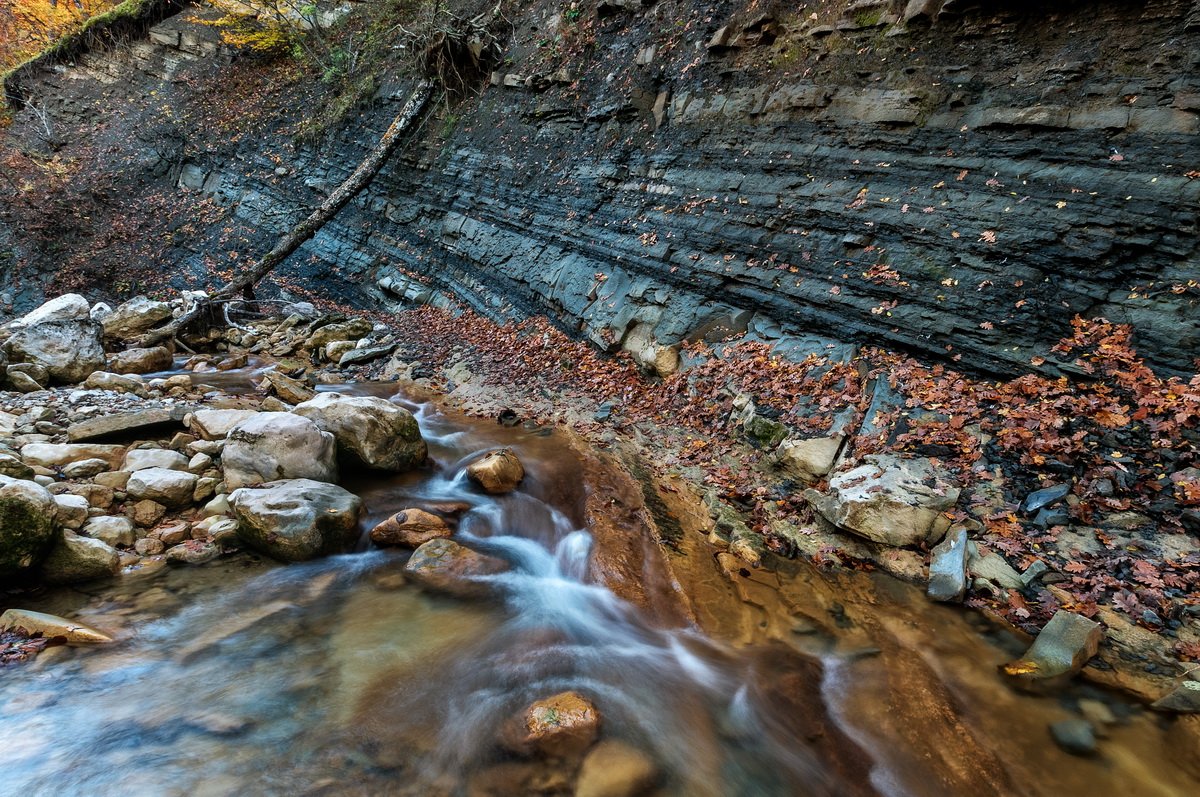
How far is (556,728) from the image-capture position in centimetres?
314

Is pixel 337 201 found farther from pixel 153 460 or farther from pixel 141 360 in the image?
pixel 153 460

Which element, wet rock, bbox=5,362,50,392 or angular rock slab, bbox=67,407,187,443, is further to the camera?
wet rock, bbox=5,362,50,392

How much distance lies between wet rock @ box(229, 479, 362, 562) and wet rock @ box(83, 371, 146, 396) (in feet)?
14.4

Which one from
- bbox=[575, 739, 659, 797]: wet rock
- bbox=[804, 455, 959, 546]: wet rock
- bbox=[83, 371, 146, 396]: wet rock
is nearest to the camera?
bbox=[575, 739, 659, 797]: wet rock

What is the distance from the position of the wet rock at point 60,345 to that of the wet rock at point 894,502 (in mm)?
10383

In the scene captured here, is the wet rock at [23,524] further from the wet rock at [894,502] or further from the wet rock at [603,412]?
the wet rock at [894,502]

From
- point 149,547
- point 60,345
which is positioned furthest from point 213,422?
point 60,345

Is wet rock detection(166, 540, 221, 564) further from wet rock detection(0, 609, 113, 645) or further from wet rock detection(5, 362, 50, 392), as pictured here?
wet rock detection(5, 362, 50, 392)

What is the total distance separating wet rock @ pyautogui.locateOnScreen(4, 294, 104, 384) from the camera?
24.3 ft

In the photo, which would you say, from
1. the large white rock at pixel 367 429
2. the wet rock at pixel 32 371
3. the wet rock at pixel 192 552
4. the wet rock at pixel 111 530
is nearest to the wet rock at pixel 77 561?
the wet rock at pixel 111 530

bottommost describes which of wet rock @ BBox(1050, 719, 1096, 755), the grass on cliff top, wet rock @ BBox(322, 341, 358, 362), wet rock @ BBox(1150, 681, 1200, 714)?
wet rock @ BBox(1050, 719, 1096, 755)

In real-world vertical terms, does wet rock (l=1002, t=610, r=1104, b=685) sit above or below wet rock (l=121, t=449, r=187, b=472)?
above

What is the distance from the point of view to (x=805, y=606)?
4.24 meters

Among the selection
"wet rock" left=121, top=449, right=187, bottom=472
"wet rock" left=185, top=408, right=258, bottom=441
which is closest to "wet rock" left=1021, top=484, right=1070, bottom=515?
"wet rock" left=185, top=408, right=258, bottom=441
